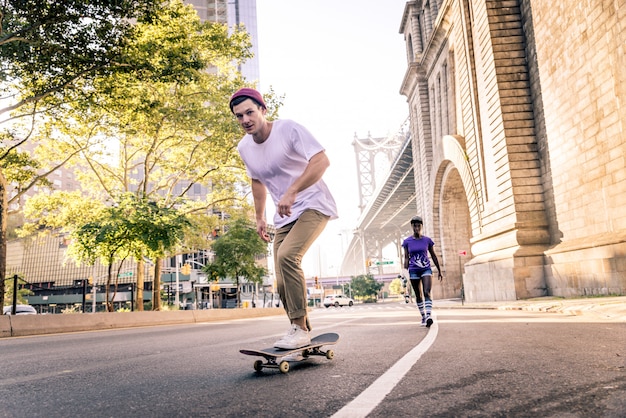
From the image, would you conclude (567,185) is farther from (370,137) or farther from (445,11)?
(370,137)

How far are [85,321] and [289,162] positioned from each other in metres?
11.0

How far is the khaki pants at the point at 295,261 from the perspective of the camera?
3785 millimetres

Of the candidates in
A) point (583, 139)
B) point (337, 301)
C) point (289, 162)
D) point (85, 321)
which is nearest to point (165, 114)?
point (85, 321)

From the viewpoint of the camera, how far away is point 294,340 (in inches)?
148

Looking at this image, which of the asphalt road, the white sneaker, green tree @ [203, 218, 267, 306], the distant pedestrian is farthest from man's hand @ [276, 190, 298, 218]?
green tree @ [203, 218, 267, 306]

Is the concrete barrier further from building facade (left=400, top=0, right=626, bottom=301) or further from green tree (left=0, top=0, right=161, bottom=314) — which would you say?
building facade (left=400, top=0, right=626, bottom=301)

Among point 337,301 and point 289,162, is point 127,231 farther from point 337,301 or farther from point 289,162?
point 337,301

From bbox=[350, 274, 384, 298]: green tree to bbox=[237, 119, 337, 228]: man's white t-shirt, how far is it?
3307 inches

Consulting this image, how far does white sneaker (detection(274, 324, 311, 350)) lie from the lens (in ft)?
12.2

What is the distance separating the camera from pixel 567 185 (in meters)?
16.1

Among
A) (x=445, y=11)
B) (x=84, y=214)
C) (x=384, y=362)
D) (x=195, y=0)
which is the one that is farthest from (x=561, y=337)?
(x=195, y=0)

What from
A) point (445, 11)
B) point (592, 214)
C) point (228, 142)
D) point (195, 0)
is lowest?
point (592, 214)

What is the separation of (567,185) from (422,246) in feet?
33.3

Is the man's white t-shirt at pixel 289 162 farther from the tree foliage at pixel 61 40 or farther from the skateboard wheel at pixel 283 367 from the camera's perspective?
Answer: the tree foliage at pixel 61 40
